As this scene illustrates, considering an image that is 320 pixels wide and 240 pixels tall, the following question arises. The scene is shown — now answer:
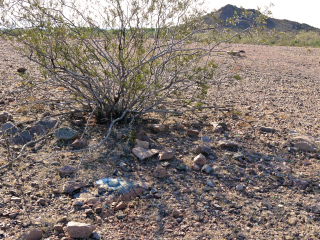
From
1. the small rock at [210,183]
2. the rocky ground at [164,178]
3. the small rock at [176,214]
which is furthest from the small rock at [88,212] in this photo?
the small rock at [210,183]

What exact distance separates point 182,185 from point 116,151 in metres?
0.93

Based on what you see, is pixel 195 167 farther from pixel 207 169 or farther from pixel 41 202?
pixel 41 202

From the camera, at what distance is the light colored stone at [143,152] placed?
11.8 ft

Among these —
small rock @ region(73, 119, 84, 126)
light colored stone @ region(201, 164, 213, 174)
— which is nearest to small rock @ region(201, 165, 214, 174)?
light colored stone @ region(201, 164, 213, 174)

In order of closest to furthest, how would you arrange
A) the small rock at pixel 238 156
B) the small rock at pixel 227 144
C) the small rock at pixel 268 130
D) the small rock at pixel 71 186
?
the small rock at pixel 71 186
the small rock at pixel 238 156
the small rock at pixel 227 144
the small rock at pixel 268 130

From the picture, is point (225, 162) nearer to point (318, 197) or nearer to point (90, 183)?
point (318, 197)

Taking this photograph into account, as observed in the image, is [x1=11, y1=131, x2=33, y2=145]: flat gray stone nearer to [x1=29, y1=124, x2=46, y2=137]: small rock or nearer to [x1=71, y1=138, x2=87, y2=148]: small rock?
[x1=29, y1=124, x2=46, y2=137]: small rock

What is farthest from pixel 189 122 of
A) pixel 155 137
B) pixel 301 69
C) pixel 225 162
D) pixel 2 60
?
pixel 301 69

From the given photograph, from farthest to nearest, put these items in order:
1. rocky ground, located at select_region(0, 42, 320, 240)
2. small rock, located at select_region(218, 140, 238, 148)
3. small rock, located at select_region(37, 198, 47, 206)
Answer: small rock, located at select_region(218, 140, 238, 148)
small rock, located at select_region(37, 198, 47, 206)
rocky ground, located at select_region(0, 42, 320, 240)

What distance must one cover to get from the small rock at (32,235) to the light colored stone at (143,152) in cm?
143

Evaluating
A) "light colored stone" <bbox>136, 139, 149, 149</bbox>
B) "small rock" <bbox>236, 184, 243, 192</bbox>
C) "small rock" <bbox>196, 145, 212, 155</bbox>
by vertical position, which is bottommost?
"small rock" <bbox>236, 184, 243, 192</bbox>

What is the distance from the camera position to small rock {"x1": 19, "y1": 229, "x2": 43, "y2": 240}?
238 centimetres

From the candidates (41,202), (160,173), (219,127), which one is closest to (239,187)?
(160,173)

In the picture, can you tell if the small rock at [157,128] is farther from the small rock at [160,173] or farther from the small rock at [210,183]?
the small rock at [210,183]
